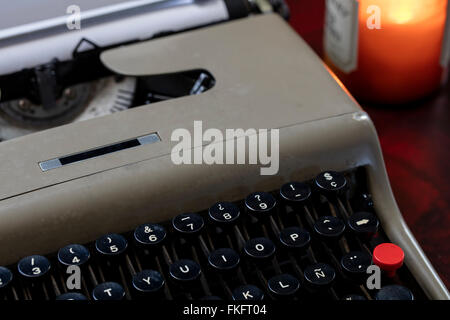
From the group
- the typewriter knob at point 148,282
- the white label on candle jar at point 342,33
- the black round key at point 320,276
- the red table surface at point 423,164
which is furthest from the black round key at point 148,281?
the white label on candle jar at point 342,33

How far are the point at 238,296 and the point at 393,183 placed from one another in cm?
57

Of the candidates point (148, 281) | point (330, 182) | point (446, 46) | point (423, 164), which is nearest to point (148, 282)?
point (148, 281)

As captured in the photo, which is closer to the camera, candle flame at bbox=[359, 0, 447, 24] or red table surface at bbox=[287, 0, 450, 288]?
red table surface at bbox=[287, 0, 450, 288]

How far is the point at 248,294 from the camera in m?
1.07

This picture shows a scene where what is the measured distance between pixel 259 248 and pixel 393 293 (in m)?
0.21

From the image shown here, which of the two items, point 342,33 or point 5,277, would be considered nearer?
point 5,277

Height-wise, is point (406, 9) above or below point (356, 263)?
above

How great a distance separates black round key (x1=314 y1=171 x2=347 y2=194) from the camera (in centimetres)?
118

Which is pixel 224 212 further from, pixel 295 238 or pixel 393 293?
pixel 393 293

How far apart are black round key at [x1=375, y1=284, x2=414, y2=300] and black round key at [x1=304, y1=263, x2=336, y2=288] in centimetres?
7

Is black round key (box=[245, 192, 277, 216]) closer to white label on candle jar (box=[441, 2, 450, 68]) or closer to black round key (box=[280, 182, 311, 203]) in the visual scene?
black round key (box=[280, 182, 311, 203])

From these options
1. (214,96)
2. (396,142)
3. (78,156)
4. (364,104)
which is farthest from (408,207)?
(78,156)

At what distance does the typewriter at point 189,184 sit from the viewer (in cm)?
111

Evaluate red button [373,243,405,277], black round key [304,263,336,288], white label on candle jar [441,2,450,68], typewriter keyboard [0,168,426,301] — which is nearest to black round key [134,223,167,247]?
typewriter keyboard [0,168,426,301]
